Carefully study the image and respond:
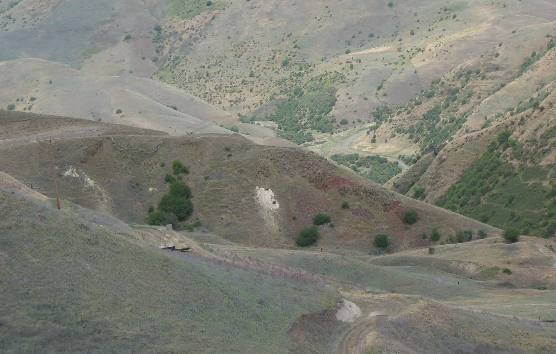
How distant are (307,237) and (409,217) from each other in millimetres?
9045

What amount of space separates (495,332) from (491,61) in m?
108

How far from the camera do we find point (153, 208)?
65938 millimetres

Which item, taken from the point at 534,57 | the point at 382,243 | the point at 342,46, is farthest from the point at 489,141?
the point at 342,46

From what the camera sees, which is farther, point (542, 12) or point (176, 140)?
point (542, 12)

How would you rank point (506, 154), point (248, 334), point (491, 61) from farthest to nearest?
point (491, 61), point (506, 154), point (248, 334)

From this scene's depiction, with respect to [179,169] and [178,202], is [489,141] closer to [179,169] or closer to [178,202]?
[179,169]

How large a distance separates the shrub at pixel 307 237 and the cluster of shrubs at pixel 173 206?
8.85 m

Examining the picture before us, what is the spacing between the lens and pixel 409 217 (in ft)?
223

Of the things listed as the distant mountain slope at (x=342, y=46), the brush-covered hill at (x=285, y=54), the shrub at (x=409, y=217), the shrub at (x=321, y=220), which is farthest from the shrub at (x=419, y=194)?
the distant mountain slope at (x=342, y=46)

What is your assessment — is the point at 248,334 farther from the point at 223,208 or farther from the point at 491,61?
the point at 491,61

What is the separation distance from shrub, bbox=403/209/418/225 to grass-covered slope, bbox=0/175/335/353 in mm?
35838

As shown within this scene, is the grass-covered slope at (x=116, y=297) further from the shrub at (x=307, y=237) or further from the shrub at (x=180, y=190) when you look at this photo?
the shrub at (x=180, y=190)

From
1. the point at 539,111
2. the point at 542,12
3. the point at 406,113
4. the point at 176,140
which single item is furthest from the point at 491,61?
the point at 176,140

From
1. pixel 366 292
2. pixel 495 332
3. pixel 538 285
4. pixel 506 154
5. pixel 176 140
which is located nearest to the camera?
pixel 495 332
